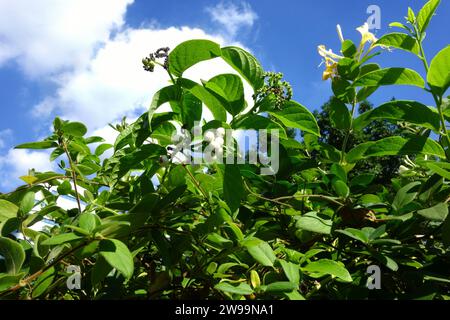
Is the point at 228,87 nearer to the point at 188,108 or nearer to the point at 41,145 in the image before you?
the point at 188,108

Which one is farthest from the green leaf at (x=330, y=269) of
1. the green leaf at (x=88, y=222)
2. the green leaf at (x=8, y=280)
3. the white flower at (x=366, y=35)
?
the white flower at (x=366, y=35)

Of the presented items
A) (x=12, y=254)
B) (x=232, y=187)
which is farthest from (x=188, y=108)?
(x=12, y=254)

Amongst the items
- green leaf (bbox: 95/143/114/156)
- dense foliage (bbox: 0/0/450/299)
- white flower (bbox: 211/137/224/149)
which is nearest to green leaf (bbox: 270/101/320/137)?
dense foliage (bbox: 0/0/450/299)

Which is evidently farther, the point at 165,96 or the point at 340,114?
the point at 340,114

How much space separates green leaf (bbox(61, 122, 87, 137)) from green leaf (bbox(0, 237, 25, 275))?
15.0 inches

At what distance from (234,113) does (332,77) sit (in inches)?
14.0

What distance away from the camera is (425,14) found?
99 centimetres

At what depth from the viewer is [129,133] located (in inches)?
33.2

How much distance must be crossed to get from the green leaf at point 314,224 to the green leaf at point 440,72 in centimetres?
34

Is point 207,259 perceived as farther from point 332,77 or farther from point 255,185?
point 332,77

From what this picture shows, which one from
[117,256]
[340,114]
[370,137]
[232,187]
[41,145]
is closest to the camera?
[117,256]

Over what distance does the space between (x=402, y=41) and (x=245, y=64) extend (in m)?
0.40

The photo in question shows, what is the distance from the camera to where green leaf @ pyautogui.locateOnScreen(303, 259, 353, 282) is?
77 centimetres
